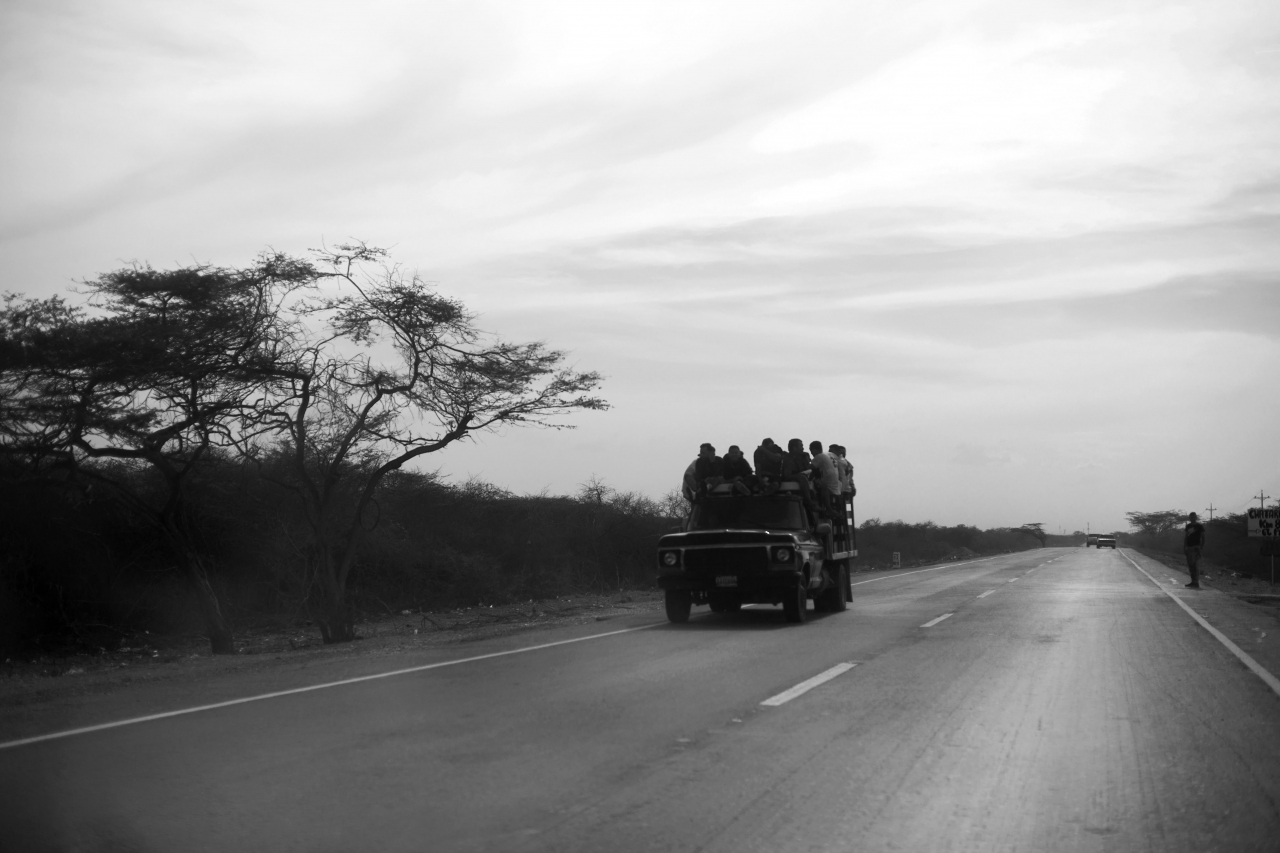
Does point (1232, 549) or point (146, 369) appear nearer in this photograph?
point (146, 369)

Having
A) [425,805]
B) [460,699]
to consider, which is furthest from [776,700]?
[425,805]

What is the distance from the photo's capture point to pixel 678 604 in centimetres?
1711

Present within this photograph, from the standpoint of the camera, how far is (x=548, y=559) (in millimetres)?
37156

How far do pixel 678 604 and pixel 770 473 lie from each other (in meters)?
2.74

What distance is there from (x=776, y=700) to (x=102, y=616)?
638 inches

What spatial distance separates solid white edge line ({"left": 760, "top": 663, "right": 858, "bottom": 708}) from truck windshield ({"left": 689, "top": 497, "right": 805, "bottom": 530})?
5784 millimetres

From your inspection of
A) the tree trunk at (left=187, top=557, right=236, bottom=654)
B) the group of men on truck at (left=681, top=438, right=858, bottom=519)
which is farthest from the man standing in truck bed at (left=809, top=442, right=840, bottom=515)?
the tree trunk at (left=187, top=557, right=236, bottom=654)

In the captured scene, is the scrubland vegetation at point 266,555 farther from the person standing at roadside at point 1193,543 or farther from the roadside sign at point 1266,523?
the roadside sign at point 1266,523

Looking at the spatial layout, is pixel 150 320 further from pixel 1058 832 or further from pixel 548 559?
pixel 548 559

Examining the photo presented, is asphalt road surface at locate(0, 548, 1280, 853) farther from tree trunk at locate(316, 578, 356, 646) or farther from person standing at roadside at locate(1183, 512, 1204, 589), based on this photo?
person standing at roadside at locate(1183, 512, 1204, 589)

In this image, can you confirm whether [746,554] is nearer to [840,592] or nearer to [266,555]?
[840,592]

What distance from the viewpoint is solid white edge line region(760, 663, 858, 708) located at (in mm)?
9328

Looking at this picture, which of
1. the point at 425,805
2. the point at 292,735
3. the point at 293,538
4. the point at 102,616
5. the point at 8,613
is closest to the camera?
the point at 425,805

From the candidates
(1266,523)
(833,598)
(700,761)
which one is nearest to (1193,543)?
(1266,523)
